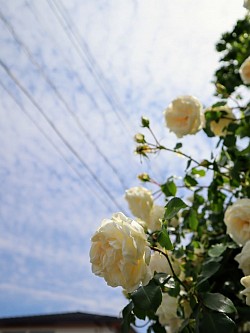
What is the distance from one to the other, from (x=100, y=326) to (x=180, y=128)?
23.6ft

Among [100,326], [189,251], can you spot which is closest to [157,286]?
[189,251]

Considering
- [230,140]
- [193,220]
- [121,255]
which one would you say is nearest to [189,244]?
[193,220]

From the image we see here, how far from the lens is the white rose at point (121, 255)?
23.2 inches

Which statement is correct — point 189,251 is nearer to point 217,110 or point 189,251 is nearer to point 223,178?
point 223,178

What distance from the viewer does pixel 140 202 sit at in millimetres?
1092

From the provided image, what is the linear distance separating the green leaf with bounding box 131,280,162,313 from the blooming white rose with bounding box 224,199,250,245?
0.99 ft

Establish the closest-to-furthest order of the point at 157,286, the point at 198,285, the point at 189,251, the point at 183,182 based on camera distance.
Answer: the point at 157,286 → the point at 198,285 → the point at 189,251 → the point at 183,182

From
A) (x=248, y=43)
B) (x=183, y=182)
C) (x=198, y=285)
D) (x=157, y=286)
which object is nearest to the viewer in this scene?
(x=157, y=286)

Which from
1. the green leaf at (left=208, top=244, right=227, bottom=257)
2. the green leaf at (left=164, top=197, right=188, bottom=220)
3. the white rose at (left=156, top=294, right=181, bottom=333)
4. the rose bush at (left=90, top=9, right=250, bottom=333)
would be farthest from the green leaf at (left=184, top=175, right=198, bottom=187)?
the green leaf at (left=164, top=197, right=188, bottom=220)

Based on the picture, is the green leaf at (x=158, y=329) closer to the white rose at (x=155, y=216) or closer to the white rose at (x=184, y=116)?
the white rose at (x=155, y=216)

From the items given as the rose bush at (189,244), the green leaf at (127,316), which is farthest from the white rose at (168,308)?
the green leaf at (127,316)

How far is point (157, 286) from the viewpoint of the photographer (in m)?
0.67

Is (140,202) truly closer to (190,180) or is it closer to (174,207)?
(190,180)

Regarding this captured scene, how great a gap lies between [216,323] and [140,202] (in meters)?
0.49
